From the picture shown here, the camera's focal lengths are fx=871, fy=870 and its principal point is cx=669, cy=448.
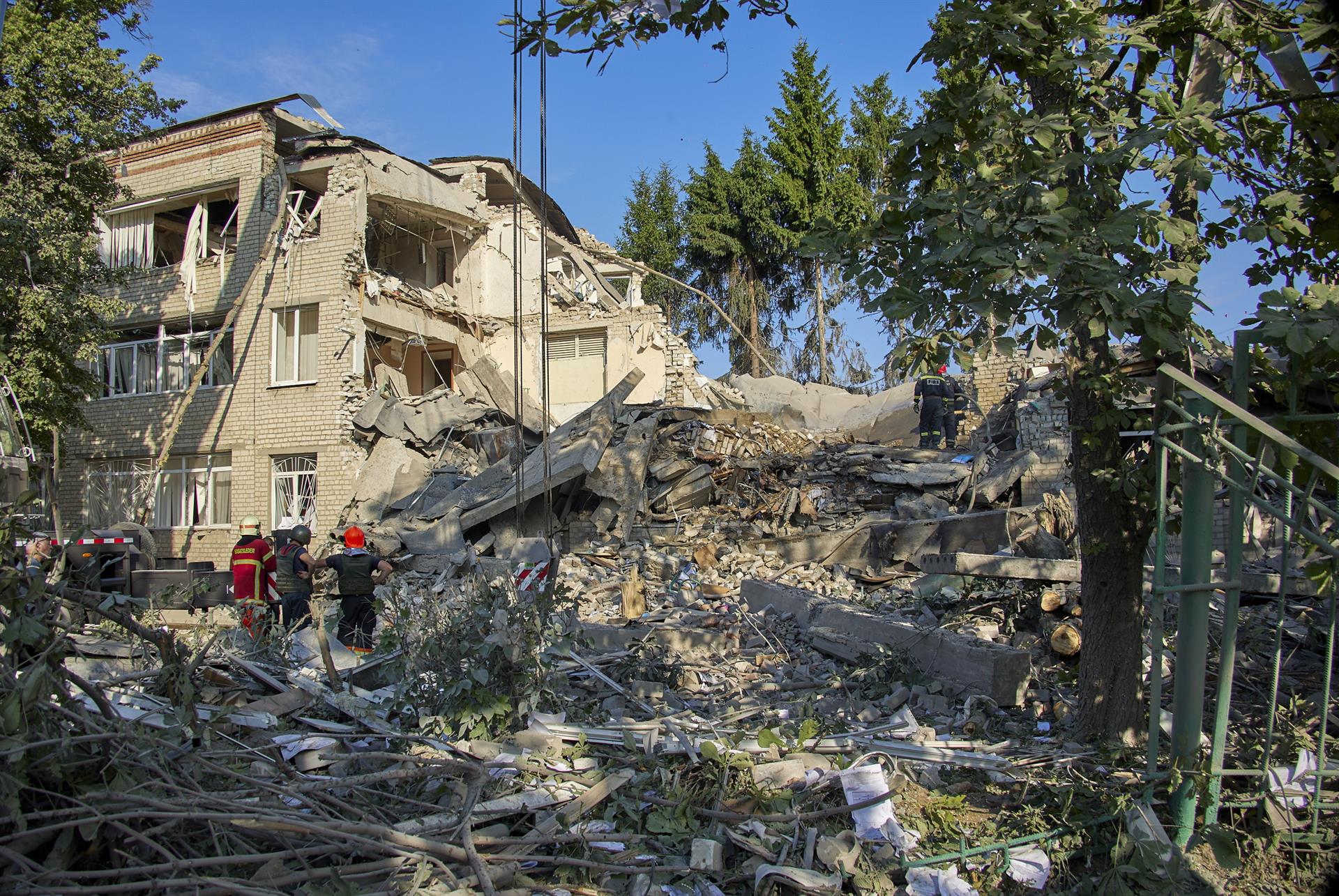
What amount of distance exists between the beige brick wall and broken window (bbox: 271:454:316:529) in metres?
0.16

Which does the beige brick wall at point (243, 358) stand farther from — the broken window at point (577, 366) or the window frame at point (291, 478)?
the broken window at point (577, 366)

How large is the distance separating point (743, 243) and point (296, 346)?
1567cm

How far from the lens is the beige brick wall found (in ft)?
56.5

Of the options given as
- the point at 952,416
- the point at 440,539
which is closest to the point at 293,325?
the point at 440,539

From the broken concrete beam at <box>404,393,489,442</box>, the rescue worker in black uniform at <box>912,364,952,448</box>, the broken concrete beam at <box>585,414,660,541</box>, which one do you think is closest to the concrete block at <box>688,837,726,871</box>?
the broken concrete beam at <box>585,414,660,541</box>

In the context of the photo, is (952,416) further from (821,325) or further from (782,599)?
(821,325)

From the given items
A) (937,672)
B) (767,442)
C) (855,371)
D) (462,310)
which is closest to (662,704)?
(937,672)

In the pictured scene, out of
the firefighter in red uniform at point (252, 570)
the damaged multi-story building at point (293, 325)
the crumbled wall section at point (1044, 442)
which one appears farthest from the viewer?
the damaged multi-story building at point (293, 325)

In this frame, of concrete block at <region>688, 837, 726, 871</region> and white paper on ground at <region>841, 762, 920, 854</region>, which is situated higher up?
white paper on ground at <region>841, 762, 920, 854</region>

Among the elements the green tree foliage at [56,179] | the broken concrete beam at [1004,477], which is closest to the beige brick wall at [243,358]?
the green tree foliage at [56,179]

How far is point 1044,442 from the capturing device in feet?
44.0

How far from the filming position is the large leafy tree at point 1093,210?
3.10m

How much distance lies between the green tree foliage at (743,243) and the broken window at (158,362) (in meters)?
15.3

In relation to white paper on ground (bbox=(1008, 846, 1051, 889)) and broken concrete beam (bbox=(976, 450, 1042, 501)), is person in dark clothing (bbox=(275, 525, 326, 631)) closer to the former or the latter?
white paper on ground (bbox=(1008, 846, 1051, 889))
